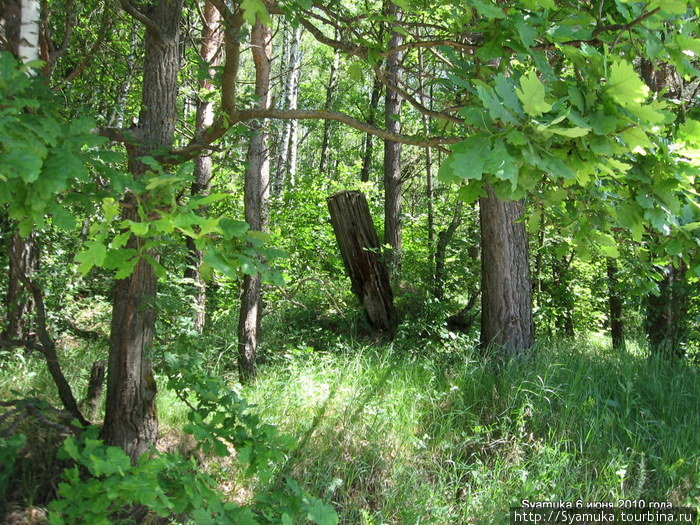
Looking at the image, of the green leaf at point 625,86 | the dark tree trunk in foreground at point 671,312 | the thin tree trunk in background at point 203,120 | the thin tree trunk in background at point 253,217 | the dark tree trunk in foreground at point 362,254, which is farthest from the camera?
the dark tree trunk in foreground at point 362,254

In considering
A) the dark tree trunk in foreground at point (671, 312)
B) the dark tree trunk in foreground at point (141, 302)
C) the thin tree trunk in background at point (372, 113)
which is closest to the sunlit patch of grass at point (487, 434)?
the dark tree trunk in foreground at point (671, 312)

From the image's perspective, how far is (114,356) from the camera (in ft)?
9.44

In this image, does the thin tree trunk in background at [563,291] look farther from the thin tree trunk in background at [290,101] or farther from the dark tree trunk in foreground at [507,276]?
the thin tree trunk in background at [290,101]

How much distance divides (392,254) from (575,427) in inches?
166

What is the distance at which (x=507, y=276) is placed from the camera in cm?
493

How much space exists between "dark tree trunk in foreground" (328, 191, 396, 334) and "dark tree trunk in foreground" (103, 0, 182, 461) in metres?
4.16

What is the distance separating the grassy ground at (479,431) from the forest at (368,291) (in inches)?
0.8

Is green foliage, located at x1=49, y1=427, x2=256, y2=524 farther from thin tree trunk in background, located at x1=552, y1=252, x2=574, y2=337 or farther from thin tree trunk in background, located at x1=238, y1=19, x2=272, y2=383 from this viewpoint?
thin tree trunk in background, located at x1=552, y1=252, x2=574, y2=337

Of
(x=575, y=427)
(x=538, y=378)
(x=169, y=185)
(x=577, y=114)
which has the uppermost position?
(x=577, y=114)

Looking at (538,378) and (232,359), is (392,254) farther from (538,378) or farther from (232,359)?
(538,378)

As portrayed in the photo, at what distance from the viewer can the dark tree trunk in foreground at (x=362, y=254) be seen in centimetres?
699

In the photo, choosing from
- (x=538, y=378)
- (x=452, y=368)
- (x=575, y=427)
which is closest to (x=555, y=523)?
(x=575, y=427)

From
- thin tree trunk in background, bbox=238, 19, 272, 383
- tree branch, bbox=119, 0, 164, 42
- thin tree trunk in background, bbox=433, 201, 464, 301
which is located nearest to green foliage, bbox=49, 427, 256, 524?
tree branch, bbox=119, 0, 164, 42

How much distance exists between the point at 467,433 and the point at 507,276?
5.26 feet
